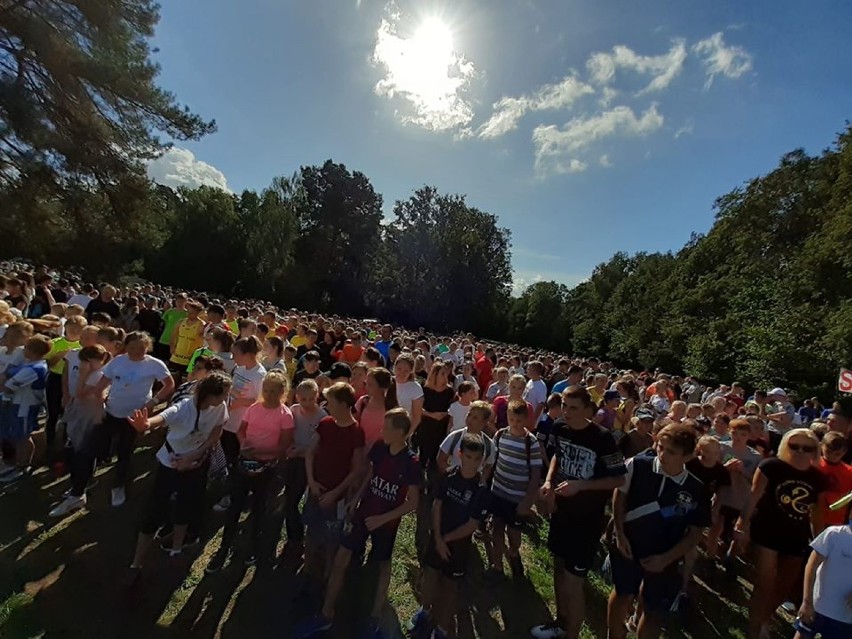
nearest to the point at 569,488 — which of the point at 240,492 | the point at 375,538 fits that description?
the point at 375,538

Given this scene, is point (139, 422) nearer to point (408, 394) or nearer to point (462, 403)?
point (408, 394)

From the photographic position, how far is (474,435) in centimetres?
366

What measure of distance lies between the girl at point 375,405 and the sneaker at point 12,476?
3.97 meters

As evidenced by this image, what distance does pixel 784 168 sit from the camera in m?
30.0

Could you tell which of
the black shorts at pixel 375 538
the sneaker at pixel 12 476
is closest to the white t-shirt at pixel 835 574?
the black shorts at pixel 375 538

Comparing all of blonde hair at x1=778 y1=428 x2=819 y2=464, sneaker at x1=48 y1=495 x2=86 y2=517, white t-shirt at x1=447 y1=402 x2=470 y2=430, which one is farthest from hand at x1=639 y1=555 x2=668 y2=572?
sneaker at x1=48 y1=495 x2=86 y2=517

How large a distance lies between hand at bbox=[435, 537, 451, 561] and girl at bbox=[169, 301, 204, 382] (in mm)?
4930

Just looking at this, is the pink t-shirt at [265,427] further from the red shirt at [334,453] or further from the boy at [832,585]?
the boy at [832,585]

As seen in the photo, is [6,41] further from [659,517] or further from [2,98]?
[659,517]

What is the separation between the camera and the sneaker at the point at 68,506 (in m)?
4.38

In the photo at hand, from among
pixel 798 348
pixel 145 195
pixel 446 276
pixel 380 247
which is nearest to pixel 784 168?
pixel 798 348

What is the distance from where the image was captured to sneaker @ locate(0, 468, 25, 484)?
4.82m

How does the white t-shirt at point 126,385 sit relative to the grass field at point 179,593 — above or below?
above

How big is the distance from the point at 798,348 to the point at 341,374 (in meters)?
25.1
